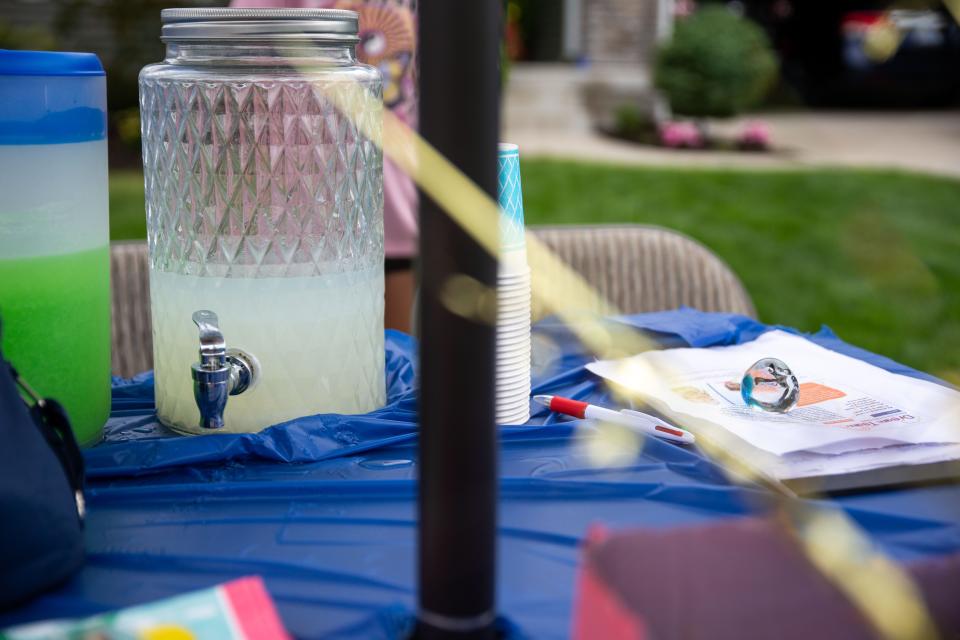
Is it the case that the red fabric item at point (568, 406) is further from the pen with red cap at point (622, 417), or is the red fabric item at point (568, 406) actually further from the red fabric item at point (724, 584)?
the red fabric item at point (724, 584)

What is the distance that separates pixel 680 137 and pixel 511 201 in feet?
21.1

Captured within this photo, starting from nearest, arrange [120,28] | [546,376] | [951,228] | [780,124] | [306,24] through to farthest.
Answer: [306,24] → [546,376] → [951,228] → [120,28] → [780,124]

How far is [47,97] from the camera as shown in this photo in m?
0.76

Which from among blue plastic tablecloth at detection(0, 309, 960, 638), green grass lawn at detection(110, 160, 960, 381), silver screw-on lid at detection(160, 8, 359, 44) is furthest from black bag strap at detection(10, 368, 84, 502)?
green grass lawn at detection(110, 160, 960, 381)

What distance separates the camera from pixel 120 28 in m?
6.50

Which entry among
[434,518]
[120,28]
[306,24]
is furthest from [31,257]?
[120,28]

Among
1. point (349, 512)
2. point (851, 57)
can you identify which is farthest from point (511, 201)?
point (851, 57)

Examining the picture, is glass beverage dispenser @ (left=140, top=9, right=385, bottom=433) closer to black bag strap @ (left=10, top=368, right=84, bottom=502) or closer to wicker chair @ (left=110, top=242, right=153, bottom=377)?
black bag strap @ (left=10, top=368, right=84, bottom=502)

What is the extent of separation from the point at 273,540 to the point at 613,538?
320 millimetres

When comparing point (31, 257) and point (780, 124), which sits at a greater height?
point (31, 257)

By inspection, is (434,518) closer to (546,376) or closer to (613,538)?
(613,538)

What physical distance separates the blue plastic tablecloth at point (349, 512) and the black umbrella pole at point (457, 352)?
8cm

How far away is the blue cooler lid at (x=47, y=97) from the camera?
740 mm

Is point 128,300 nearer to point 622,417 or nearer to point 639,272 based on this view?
point 639,272
